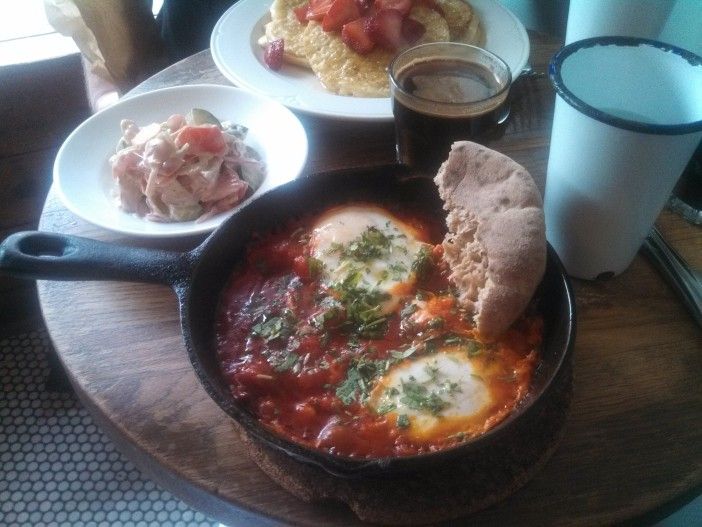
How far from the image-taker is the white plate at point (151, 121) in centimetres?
169

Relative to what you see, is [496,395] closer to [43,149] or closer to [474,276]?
[474,276]

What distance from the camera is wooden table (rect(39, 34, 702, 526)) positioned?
3.81ft

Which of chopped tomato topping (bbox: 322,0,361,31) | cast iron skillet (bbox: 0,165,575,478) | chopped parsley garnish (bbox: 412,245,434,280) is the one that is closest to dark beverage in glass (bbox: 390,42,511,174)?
cast iron skillet (bbox: 0,165,575,478)

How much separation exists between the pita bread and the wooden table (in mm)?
283

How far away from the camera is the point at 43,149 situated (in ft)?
10.4

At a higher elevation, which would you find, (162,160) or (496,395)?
(162,160)

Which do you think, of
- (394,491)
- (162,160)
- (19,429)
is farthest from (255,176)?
(19,429)

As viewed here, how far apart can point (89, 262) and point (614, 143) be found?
112cm

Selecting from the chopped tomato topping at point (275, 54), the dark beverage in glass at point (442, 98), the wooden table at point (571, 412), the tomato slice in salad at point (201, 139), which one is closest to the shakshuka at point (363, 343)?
the wooden table at point (571, 412)

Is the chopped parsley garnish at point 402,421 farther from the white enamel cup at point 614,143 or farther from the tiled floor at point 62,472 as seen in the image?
the tiled floor at point 62,472

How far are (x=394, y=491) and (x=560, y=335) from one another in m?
0.42

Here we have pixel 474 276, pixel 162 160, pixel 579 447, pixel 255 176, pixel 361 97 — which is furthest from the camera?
pixel 361 97

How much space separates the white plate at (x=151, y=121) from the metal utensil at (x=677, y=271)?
981 mm

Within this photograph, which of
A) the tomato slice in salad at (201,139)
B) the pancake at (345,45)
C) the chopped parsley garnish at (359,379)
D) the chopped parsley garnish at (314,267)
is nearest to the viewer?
the chopped parsley garnish at (359,379)
